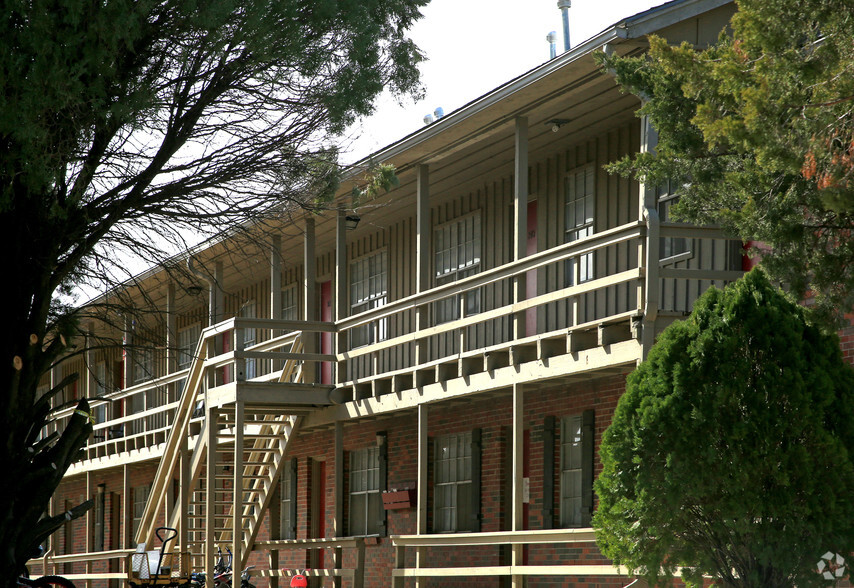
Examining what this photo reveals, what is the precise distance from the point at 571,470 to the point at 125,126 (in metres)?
8.54

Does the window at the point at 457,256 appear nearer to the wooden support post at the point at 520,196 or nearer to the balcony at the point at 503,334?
the balcony at the point at 503,334

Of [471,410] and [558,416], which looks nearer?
[558,416]

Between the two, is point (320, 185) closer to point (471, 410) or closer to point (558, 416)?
point (558, 416)

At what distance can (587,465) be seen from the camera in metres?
15.3

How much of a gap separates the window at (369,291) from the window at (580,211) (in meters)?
5.09

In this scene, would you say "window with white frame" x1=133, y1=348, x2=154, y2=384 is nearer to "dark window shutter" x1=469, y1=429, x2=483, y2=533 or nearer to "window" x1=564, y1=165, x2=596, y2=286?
"dark window shutter" x1=469, y1=429, x2=483, y2=533

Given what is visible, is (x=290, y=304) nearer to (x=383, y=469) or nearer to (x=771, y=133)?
(x=383, y=469)

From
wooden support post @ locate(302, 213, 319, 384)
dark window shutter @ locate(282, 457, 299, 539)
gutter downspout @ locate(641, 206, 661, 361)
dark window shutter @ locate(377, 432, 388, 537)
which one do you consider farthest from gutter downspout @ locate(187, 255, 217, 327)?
gutter downspout @ locate(641, 206, 661, 361)

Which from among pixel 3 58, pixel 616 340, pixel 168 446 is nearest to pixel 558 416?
pixel 616 340

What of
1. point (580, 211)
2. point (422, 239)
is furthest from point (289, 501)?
point (580, 211)

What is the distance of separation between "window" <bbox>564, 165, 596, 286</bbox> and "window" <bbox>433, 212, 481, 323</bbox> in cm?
222

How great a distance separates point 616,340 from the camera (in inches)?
497

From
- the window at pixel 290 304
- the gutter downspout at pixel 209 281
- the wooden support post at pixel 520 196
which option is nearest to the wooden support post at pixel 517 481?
the wooden support post at pixel 520 196

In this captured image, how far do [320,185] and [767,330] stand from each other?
375 centimetres
